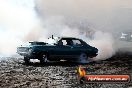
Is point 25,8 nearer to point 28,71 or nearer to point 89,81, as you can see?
point 28,71

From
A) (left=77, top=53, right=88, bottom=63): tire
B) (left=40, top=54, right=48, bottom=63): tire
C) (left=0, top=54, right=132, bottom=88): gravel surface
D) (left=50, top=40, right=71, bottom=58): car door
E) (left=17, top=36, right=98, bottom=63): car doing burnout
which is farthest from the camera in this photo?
(left=77, top=53, right=88, bottom=63): tire

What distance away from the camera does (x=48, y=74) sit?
15.4 m

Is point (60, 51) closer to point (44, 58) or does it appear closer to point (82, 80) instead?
point (44, 58)

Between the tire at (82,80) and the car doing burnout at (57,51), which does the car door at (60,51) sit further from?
the tire at (82,80)

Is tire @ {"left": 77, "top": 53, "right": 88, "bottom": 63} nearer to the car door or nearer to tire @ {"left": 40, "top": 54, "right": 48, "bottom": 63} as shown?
the car door

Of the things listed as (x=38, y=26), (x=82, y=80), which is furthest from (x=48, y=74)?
(x=38, y=26)

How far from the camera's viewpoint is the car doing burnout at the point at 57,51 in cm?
1836

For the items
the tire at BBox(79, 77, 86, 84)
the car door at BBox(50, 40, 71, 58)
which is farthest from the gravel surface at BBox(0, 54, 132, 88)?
the car door at BBox(50, 40, 71, 58)

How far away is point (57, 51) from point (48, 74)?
369 centimetres

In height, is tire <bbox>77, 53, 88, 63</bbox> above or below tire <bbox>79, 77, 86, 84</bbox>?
above

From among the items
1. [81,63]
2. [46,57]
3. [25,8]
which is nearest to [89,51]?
[81,63]

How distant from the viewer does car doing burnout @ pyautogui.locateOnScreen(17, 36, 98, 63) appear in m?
18.4

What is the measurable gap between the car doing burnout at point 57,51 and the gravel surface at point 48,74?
1.74ft

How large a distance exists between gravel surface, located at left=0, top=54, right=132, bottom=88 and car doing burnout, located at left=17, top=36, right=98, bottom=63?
0.53 metres
